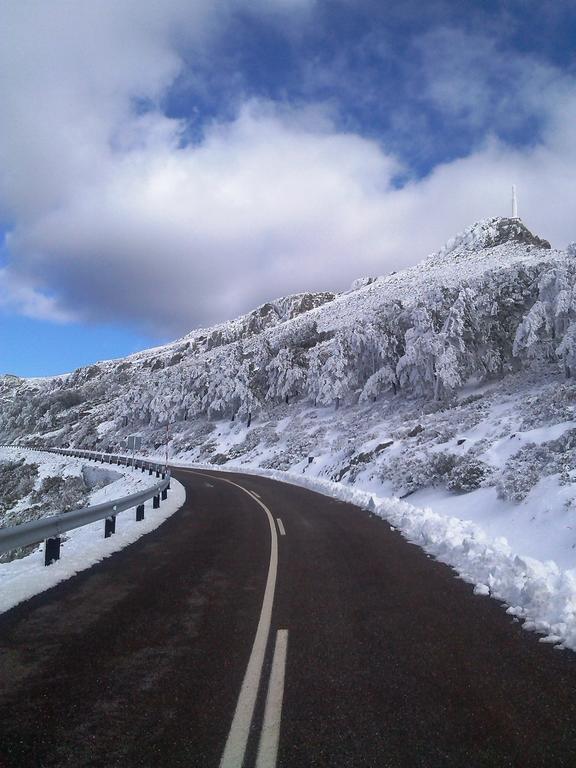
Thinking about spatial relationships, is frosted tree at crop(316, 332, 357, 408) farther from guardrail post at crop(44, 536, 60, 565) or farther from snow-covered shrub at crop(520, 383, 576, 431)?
guardrail post at crop(44, 536, 60, 565)

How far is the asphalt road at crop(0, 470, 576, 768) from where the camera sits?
3156mm

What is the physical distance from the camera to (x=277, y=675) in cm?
422

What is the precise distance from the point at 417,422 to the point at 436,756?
27.8 meters

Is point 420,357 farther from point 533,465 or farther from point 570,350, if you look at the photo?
point 533,465

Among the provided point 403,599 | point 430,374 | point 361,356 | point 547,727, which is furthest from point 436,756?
point 361,356

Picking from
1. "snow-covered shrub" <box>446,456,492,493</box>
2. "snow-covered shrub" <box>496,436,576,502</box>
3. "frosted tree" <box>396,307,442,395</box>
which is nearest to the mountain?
"frosted tree" <box>396,307,442,395</box>

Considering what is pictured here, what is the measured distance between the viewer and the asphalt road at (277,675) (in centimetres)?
316

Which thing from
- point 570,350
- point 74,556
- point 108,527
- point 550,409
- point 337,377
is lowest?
point 74,556

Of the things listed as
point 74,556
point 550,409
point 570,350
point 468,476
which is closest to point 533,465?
point 468,476

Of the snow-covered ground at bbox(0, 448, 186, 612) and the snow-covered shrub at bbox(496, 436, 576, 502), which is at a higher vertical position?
the snow-covered shrub at bbox(496, 436, 576, 502)

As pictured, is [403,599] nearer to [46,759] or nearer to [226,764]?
[226,764]

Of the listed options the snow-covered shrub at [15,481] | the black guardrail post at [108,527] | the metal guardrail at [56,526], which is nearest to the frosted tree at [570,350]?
the metal guardrail at [56,526]

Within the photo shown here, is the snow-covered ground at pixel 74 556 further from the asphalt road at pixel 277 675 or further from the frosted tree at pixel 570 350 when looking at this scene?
the frosted tree at pixel 570 350

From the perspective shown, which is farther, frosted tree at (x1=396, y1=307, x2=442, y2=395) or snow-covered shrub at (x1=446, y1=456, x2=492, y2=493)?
frosted tree at (x1=396, y1=307, x2=442, y2=395)
